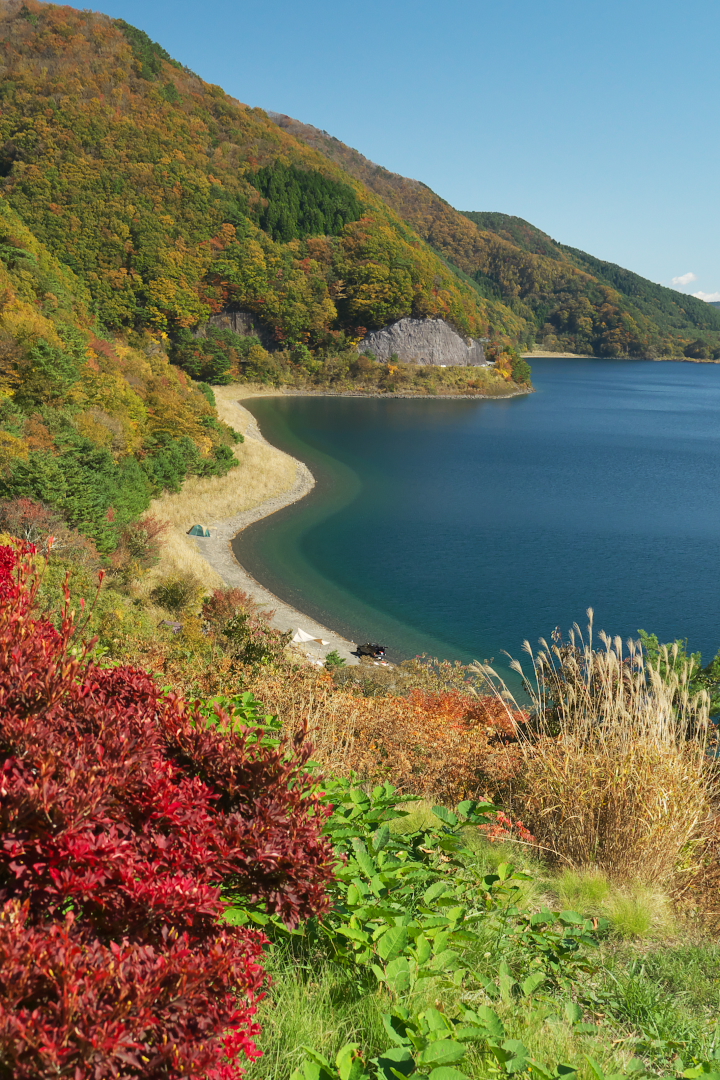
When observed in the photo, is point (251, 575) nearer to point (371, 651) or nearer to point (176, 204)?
Result: point (371, 651)

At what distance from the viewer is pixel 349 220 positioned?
308 ft

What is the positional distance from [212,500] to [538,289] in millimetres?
154807

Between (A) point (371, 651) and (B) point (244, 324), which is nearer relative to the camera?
(A) point (371, 651)

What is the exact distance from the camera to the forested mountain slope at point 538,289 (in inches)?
6083

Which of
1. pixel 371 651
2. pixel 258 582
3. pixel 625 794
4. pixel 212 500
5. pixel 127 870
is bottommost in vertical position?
pixel 371 651

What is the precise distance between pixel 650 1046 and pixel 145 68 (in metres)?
114

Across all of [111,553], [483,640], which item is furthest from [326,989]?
[111,553]

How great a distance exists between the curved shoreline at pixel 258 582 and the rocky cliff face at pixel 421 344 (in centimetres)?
5146

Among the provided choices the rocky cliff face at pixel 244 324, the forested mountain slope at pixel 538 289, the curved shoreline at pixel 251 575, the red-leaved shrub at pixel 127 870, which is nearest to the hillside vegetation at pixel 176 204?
the rocky cliff face at pixel 244 324

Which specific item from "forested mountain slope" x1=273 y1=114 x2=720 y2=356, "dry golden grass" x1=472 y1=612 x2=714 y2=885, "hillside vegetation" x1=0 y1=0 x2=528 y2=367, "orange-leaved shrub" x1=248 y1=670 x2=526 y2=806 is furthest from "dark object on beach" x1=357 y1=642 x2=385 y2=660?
"forested mountain slope" x1=273 y1=114 x2=720 y2=356

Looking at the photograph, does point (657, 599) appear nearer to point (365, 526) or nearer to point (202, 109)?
Answer: point (365, 526)

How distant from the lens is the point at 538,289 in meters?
164

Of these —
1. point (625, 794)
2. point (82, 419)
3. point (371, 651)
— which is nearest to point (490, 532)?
point (371, 651)

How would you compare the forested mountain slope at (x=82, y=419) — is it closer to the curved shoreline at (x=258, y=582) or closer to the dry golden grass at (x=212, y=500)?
the dry golden grass at (x=212, y=500)
